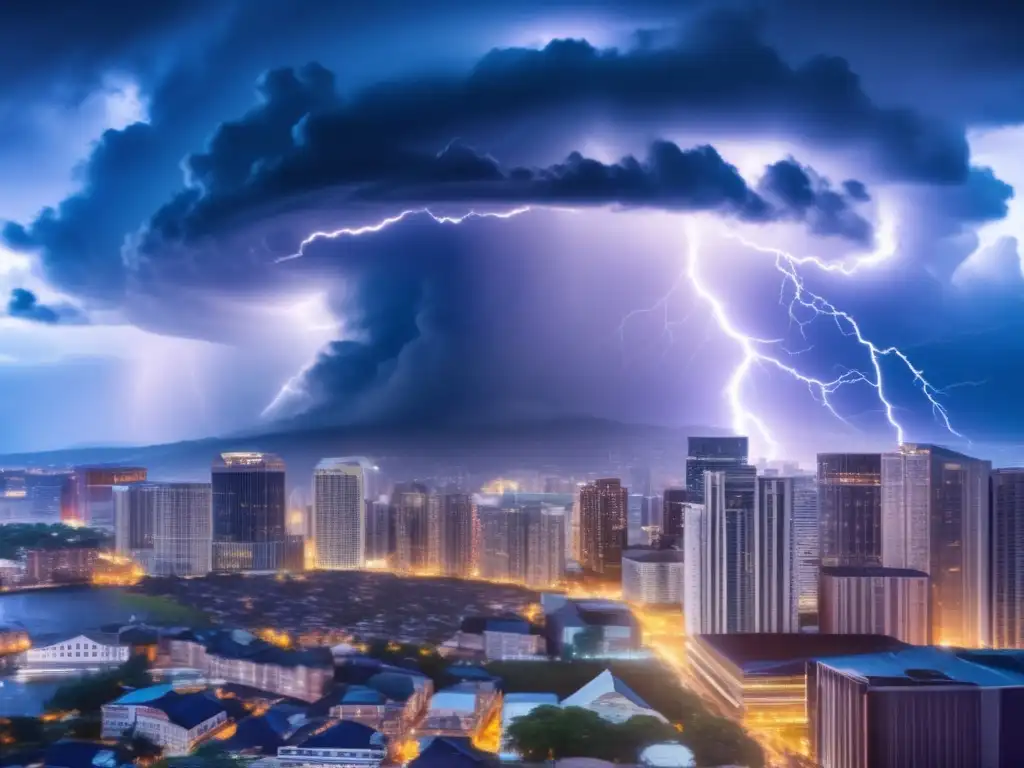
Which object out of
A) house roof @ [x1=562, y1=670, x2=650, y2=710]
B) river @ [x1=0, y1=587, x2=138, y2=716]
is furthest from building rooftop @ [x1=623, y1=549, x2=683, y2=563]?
river @ [x1=0, y1=587, x2=138, y2=716]

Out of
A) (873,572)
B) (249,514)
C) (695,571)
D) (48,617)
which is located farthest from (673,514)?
(48,617)

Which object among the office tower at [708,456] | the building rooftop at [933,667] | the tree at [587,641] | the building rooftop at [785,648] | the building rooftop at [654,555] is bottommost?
the tree at [587,641]

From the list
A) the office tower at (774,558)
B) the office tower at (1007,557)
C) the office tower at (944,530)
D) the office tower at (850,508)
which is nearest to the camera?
the office tower at (1007,557)

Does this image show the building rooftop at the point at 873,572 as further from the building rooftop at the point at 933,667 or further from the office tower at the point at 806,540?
the building rooftop at the point at 933,667

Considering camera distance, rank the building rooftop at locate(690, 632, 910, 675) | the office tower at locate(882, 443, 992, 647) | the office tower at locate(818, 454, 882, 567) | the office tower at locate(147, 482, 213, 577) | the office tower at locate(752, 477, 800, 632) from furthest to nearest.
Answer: the office tower at locate(147, 482, 213, 577) → the office tower at locate(818, 454, 882, 567) → the office tower at locate(752, 477, 800, 632) → the office tower at locate(882, 443, 992, 647) → the building rooftop at locate(690, 632, 910, 675)

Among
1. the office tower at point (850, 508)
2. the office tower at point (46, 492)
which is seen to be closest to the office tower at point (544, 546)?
the office tower at point (850, 508)

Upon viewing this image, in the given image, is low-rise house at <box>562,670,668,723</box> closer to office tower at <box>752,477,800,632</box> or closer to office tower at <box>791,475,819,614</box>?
office tower at <box>752,477,800,632</box>

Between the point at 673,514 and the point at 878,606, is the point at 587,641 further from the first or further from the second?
the point at 673,514

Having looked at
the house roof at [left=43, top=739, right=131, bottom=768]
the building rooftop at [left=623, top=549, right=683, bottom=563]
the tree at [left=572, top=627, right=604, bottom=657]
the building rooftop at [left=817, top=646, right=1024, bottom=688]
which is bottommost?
the tree at [left=572, top=627, right=604, bottom=657]
